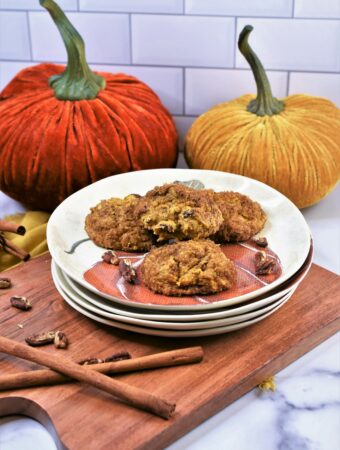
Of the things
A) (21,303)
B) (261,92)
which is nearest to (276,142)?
(261,92)

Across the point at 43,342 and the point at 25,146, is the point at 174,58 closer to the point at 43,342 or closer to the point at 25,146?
the point at 25,146

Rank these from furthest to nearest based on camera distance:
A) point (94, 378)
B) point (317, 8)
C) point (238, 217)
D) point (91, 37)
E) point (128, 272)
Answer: point (91, 37)
point (317, 8)
point (238, 217)
point (128, 272)
point (94, 378)

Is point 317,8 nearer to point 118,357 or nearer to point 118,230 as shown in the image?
point 118,230

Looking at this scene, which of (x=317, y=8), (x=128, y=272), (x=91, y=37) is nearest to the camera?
(x=128, y=272)

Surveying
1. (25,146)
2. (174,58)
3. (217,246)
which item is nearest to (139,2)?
(174,58)

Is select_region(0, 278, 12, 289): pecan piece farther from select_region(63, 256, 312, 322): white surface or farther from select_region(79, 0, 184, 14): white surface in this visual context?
select_region(79, 0, 184, 14): white surface

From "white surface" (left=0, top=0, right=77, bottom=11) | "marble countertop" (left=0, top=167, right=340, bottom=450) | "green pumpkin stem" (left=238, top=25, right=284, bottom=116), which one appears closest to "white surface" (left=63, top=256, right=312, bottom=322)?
"marble countertop" (left=0, top=167, right=340, bottom=450)
